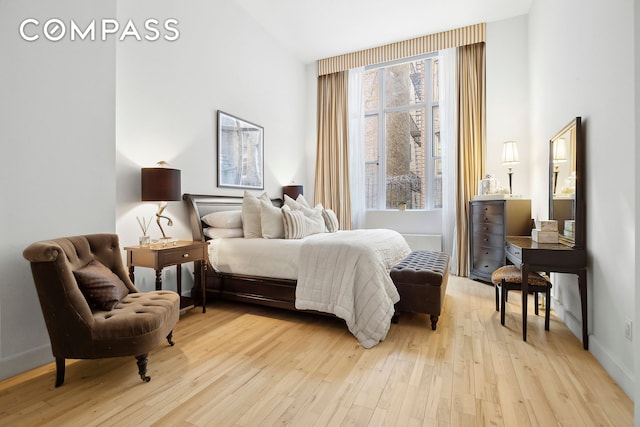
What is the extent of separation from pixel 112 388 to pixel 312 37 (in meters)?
5.09

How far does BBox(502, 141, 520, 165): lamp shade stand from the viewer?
4172mm

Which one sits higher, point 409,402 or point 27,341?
point 27,341

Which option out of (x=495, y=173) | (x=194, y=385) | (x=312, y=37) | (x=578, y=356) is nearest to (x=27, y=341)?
(x=194, y=385)

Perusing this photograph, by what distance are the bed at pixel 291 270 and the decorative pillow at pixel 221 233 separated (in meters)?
0.04

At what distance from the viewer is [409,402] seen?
1.65m

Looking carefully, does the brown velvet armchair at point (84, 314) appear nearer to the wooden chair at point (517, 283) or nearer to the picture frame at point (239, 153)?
the picture frame at point (239, 153)

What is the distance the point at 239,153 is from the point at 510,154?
362 centimetres

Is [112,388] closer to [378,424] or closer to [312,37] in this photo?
[378,424]

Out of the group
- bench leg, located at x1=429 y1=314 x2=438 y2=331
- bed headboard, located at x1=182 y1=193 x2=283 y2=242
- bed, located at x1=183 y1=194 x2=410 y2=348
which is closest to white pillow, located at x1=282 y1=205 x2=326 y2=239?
bed, located at x1=183 y1=194 x2=410 y2=348

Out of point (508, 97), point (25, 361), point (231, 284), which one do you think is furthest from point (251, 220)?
point (508, 97)

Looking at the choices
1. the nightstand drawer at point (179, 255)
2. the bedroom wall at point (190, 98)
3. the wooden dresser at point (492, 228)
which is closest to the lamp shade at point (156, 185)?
the bedroom wall at point (190, 98)

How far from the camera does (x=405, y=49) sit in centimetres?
513

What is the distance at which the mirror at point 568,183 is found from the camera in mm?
2420

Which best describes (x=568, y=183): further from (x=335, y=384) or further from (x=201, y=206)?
(x=201, y=206)
